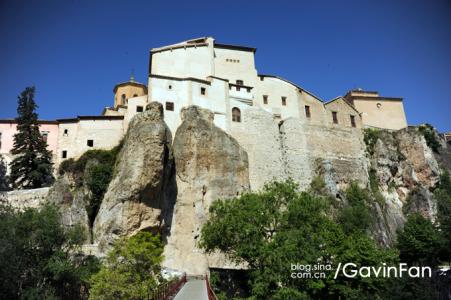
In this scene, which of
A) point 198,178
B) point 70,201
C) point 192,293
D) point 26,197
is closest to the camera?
point 192,293

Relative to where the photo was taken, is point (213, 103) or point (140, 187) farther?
point (213, 103)

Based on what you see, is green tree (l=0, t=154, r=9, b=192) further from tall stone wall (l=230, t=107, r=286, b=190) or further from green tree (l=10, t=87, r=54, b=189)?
tall stone wall (l=230, t=107, r=286, b=190)

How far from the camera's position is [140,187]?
2727 centimetres

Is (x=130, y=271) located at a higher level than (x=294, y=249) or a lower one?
lower

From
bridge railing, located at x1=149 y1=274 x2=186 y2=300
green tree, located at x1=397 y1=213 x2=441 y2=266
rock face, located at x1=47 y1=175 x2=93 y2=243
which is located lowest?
bridge railing, located at x1=149 y1=274 x2=186 y2=300

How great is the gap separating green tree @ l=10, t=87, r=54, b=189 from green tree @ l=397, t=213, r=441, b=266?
98.9ft

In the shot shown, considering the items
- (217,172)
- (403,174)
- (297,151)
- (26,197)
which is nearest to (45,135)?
(26,197)

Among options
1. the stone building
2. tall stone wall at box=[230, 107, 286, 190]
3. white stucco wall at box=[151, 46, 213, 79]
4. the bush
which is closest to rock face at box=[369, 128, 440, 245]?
the bush

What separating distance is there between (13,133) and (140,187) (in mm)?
17913

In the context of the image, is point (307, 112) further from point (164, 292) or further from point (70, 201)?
point (164, 292)

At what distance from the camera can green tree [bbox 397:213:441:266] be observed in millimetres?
28938

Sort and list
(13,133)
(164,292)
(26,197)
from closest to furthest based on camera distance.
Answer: (164,292)
(26,197)
(13,133)

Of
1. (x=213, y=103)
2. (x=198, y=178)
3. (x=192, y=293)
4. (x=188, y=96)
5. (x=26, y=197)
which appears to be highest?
(x=188, y=96)

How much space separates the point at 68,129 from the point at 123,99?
34.7ft
